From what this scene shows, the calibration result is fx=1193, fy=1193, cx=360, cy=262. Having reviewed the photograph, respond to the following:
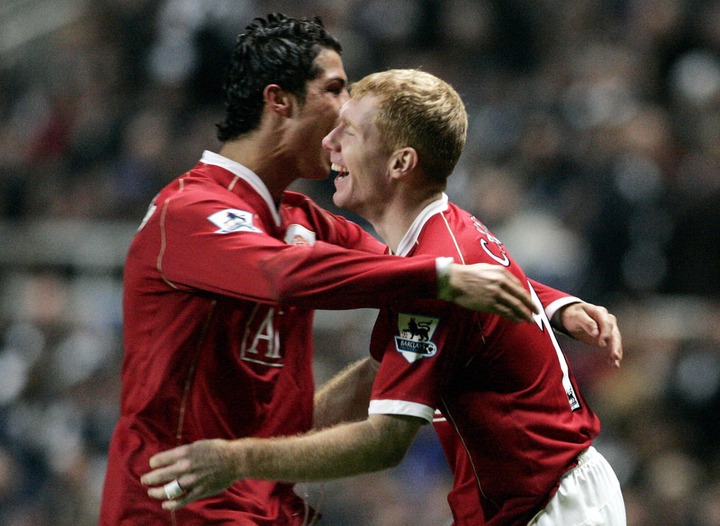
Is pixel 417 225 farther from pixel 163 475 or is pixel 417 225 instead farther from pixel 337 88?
pixel 163 475

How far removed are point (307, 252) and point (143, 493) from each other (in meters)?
0.97

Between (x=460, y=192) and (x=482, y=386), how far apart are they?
18.4ft

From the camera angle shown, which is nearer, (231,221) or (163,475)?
(163,475)

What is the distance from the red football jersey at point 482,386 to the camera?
11.1ft

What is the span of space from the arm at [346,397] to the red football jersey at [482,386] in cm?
67

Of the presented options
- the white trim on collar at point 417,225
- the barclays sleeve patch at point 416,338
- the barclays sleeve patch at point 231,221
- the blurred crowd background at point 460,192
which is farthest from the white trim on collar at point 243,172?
the blurred crowd background at point 460,192

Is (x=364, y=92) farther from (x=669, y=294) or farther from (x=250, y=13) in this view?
(x=250, y=13)

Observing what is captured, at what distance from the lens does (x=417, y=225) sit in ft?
12.1

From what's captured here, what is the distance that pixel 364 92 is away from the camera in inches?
151

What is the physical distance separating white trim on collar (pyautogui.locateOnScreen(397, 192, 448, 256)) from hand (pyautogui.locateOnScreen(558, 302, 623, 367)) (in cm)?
64

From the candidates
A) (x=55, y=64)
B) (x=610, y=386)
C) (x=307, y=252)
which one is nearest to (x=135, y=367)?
(x=307, y=252)

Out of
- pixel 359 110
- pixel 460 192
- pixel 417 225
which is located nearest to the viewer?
pixel 417 225

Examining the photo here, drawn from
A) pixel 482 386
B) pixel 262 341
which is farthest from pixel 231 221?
pixel 482 386

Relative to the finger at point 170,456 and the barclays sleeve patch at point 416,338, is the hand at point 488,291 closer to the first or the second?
the barclays sleeve patch at point 416,338
